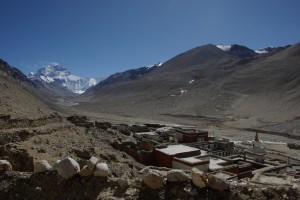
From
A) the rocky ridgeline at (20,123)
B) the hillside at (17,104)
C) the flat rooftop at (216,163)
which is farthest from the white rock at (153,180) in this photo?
the hillside at (17,104)

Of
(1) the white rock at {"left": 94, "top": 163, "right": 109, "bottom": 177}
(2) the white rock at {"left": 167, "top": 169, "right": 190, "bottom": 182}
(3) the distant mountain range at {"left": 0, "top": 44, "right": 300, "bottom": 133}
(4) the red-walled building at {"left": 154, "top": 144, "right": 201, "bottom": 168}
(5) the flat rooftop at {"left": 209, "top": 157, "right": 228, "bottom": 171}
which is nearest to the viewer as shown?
(2) the white rock at {"left": 167, "top": 169, "right": 190, "bottom": 182}

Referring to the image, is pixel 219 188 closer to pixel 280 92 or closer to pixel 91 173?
pixel 91 173

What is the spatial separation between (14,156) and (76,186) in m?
7.81

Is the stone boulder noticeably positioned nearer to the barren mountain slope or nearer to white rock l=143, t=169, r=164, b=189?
white rock l=143, t=169, r=164, b=189

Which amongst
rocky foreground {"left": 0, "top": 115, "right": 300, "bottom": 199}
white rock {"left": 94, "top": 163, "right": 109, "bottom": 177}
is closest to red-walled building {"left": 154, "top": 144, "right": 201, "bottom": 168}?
rocky foreground {"left": 0, "top": 115, "right": 300, "bottom": 199}

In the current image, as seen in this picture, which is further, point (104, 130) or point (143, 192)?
point (104, 130)

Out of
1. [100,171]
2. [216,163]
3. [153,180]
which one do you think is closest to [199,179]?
[153,180]

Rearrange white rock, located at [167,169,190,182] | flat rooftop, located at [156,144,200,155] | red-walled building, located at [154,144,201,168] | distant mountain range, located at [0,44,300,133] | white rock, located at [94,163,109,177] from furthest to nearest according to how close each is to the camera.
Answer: distant mountain range, located at [0,44,300,133] → flat rooftop, located at [156,144,200,155] → red-walled building, located at [154,144,201,168] → white rock, located at [94,163,109,177] → white rock, located at [167,169,190,182]

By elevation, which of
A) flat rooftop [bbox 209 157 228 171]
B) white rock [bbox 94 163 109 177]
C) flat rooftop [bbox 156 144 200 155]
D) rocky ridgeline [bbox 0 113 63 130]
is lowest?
flat rooftop [bbox 209 157 228 171]

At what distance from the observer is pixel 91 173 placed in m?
6.86

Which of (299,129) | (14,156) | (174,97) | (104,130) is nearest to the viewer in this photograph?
(14,156)

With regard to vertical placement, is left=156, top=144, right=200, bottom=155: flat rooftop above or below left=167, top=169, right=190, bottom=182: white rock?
below

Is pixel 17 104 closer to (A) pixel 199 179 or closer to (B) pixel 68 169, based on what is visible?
(B) pixel 68 169

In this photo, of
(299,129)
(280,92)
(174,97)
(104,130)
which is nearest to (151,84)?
(174,97)
